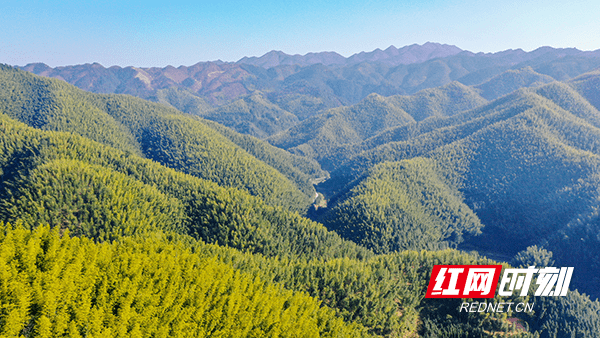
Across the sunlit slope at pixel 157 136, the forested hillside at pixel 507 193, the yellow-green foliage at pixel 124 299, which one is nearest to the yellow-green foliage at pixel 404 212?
the forested hillside at pixel 507 193

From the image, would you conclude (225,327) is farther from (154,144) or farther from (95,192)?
(154,144)

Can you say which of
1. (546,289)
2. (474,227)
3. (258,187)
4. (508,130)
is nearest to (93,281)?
(546,289)

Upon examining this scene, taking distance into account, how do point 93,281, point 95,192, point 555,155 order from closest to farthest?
point 93,281
point 95,192
point 555,155

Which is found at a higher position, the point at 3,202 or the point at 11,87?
the point at 11,87

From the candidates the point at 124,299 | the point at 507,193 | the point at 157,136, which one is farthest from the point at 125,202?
the point at 507,193

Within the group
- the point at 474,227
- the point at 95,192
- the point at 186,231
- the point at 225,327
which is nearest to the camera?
the point at 225,327

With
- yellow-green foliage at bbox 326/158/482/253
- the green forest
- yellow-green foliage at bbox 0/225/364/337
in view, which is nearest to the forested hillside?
yellow-green foliage at bbox 326/158/482/253

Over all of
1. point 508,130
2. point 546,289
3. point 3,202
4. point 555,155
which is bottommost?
point 546,289

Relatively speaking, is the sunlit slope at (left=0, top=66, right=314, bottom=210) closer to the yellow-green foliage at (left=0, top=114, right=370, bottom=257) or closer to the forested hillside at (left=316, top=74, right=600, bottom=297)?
the forested hillside at (left=316, top=74, right=600, bottom=297)
